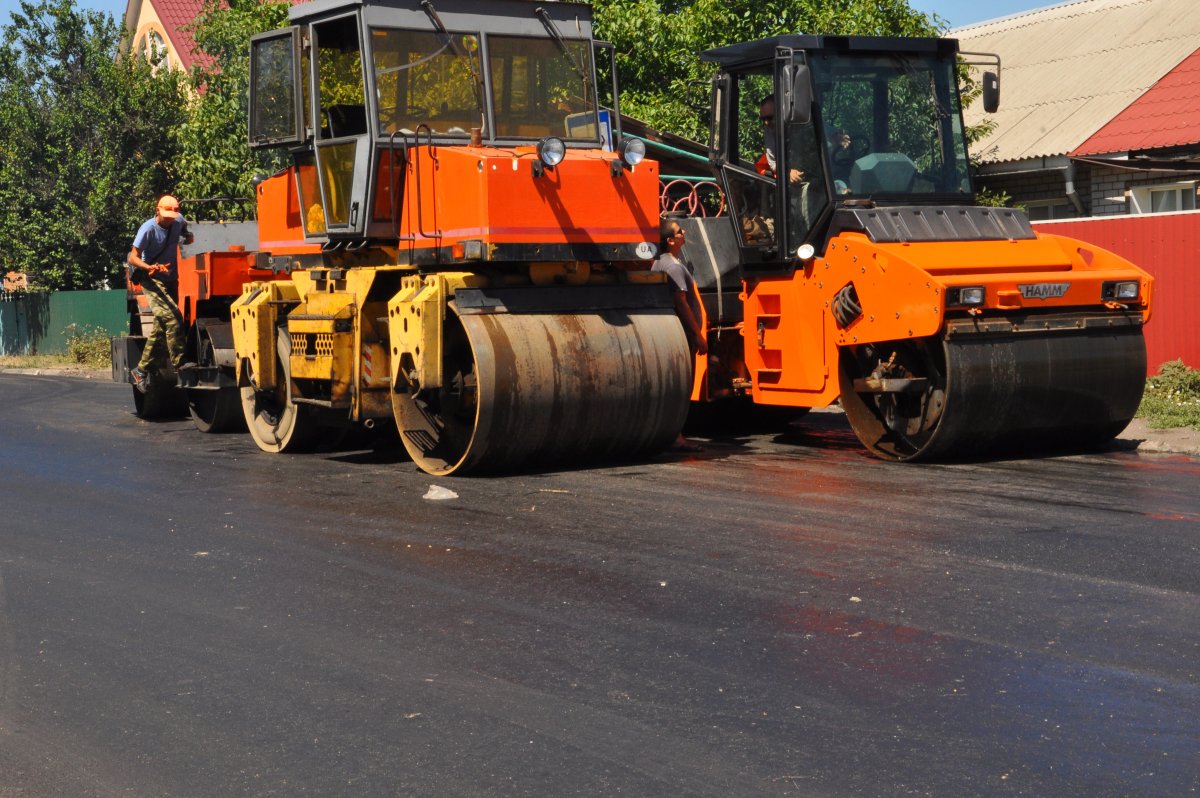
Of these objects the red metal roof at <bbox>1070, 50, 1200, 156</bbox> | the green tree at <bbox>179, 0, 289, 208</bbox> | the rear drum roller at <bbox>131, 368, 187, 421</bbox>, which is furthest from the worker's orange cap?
the red metal roof at <bbox>1070, 50, 1200, 156</bbox>

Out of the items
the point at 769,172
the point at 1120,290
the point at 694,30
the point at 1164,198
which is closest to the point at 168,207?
the point at 769,172

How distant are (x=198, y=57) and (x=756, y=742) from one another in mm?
40185

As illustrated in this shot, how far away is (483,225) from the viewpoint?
11.1 m

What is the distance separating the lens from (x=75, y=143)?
35.2m

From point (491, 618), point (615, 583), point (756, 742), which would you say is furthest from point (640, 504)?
point (756, 742)

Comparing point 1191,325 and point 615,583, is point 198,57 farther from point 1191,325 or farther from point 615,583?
point 615,583

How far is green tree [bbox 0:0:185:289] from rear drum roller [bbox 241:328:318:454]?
71.6ft

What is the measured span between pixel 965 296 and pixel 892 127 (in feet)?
6.96

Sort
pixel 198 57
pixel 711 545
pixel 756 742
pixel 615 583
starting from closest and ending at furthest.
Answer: pixel 756 742 → pixel 615 583 → pixel 711 545 → pixel 198 57

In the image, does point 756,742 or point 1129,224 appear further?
point 1129,224

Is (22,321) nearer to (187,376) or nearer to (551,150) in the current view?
(187,376)

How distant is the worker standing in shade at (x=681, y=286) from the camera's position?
41.5 ft

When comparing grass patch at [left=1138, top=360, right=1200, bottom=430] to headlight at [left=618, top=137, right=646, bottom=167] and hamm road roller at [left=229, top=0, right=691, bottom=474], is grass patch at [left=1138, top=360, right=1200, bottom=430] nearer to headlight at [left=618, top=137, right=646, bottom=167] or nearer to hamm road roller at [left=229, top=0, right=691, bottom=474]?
hamm road roller at [left=229, top=0, right=691, bottom=474]

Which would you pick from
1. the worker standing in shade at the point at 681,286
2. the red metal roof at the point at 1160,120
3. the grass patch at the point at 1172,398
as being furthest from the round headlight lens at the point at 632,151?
the red metal roof at the point at 1160,120
